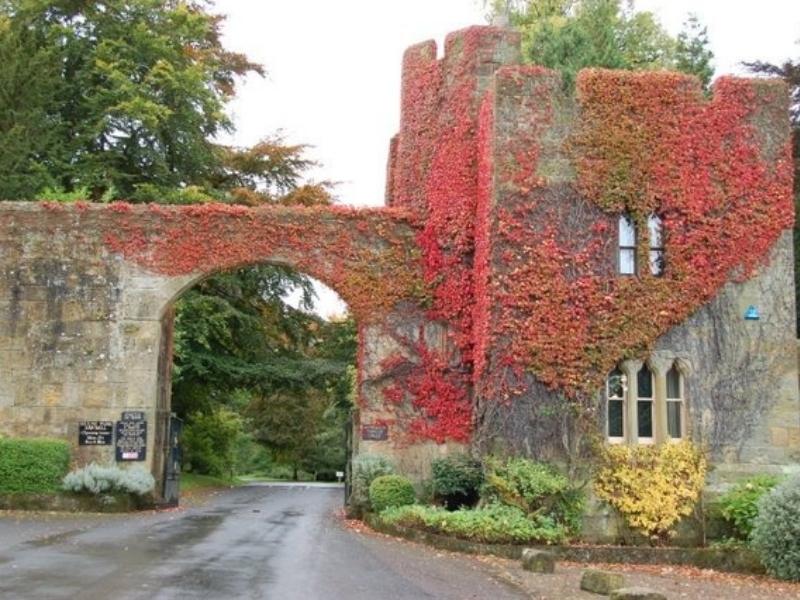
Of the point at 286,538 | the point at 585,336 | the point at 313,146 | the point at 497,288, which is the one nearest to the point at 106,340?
the point at 286,538

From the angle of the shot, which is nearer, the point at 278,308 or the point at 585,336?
the point at 585,336

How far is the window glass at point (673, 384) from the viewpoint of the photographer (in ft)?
51.0

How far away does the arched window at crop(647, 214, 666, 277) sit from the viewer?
1576cm

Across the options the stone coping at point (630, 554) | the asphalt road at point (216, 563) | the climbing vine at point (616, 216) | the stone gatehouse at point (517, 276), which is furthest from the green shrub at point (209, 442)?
the stone coping at point (630, 554)

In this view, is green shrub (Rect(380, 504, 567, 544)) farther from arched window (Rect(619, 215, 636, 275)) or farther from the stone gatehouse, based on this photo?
arched window (Rect(619, 215, 636, 275))

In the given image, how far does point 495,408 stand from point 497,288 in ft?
6.34

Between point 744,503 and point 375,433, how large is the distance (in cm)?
652

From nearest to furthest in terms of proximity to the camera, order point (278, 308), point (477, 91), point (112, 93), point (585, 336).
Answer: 1. point (585, 336)
2. point (477, 91)
3. point (112, 93)
4. point (278, 308)

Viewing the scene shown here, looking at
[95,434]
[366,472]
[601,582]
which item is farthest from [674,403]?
[95,434]

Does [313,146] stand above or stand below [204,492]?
above

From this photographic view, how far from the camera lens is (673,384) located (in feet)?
51.2

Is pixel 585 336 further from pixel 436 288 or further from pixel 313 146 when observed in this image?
pixel 313 146

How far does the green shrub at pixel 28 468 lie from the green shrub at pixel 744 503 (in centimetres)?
1158

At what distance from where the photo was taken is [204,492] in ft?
93.3
